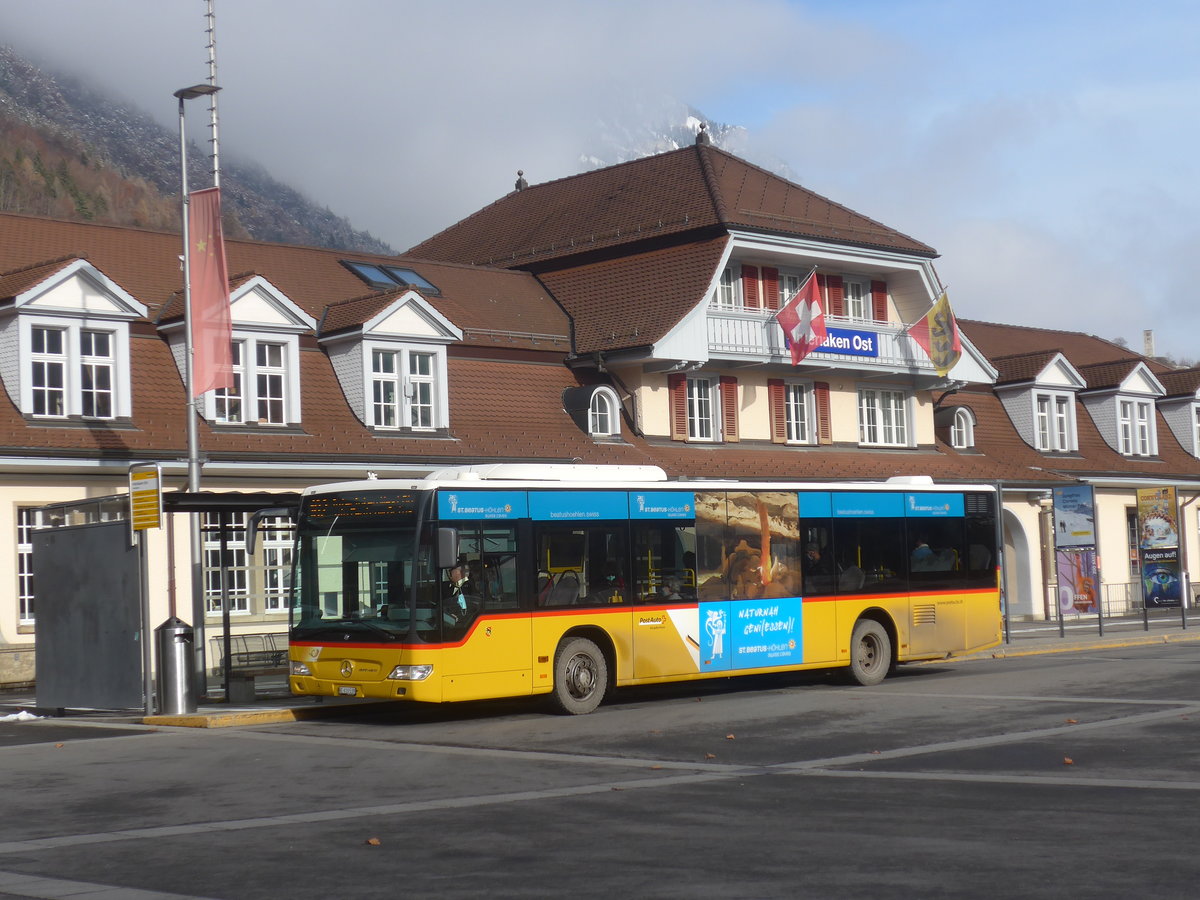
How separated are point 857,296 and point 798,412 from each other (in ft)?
12.4

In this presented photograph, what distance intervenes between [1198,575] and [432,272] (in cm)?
2749

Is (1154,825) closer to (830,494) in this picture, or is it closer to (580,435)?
(830,494)

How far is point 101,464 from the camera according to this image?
26.4 metres

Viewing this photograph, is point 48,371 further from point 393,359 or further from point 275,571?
point 393,359

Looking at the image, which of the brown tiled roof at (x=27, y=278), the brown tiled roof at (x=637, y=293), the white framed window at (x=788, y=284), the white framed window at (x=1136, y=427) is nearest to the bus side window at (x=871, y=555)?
the brown tiled roof at (x=637, y=293)

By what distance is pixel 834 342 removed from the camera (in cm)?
3941

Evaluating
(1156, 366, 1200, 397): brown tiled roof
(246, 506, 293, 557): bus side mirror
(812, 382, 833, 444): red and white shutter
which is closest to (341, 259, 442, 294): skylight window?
(812, 382, 833, 444): red and white shutter

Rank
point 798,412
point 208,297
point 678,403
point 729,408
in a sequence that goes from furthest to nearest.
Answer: point 798,412 → point 729,408 → point 678,403 → point 208,297

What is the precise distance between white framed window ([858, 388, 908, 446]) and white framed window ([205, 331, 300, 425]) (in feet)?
56.2

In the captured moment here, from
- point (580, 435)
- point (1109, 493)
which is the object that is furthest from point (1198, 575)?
point (580, 435)

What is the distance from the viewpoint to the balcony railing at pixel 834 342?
1463 inches

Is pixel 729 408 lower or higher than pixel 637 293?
lower

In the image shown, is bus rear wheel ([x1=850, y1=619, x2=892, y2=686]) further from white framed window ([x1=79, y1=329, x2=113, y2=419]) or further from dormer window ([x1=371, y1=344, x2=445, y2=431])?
white framed window ([x1=79, y1=329, x2=113, y2=419])

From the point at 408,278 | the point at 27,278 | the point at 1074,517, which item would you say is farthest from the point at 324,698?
the point at 1074,517
